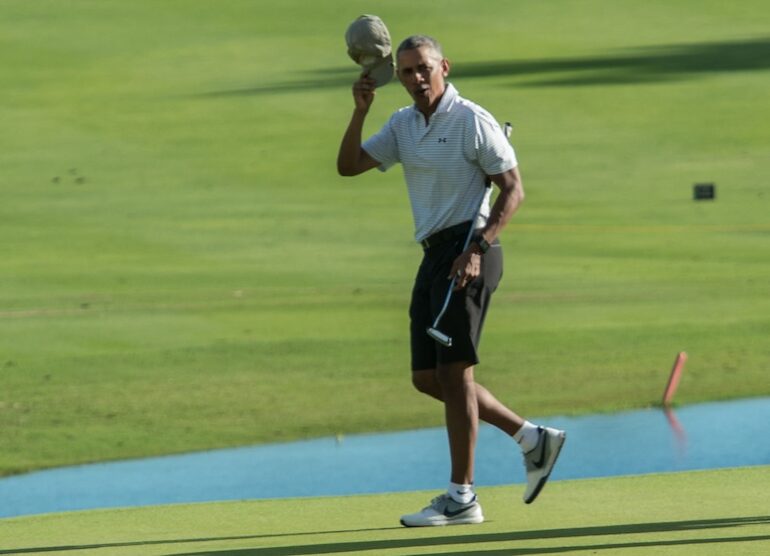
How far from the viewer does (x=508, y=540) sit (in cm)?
677

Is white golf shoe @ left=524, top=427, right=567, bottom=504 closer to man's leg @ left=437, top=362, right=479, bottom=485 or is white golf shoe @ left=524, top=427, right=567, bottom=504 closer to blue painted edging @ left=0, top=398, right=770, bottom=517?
man's leg @ left=437, top=362, right=479, bottom=485

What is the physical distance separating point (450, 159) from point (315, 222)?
13.9 m

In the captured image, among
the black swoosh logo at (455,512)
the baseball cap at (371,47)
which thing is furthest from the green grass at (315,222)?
the baseball cap at (371,47)

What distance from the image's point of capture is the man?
6988 mm

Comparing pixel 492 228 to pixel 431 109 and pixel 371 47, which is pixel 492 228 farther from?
pixel 371 47

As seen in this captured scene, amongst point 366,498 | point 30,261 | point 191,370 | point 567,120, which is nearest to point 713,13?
point 567,120

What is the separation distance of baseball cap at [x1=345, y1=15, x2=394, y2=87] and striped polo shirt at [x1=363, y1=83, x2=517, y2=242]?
0.24 metres

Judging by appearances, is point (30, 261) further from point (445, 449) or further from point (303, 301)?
point (445, 449)

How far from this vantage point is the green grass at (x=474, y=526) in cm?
663

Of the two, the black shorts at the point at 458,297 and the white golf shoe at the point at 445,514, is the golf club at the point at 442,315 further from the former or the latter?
the white golf shoe at the point at 445,514

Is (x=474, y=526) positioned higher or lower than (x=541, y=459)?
lower

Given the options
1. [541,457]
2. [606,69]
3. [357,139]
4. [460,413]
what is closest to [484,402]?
[460,413]

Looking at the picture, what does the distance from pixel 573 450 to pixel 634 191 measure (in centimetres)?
1270

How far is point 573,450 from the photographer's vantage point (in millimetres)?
10539
